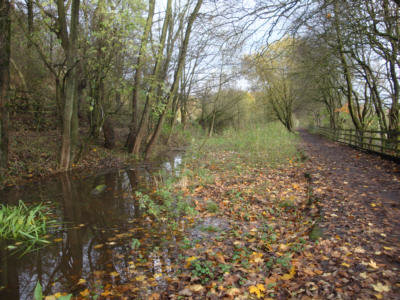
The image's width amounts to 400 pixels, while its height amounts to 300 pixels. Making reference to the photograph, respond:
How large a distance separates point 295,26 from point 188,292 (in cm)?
505

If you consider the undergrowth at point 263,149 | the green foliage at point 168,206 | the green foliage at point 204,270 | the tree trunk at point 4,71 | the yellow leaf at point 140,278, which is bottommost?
the yellow leaf at point 140,278

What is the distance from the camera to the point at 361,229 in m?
4.53

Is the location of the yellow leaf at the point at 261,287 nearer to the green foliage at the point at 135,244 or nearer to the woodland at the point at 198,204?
the woodland at the point at 198,204

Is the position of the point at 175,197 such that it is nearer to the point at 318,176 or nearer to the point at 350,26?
the point at 318,176

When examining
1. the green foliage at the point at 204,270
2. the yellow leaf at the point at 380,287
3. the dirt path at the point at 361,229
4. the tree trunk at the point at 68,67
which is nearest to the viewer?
the yellow leaf at the point at 380,287

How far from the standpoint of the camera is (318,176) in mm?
8359

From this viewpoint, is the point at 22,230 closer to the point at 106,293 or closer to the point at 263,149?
the point at 106,293

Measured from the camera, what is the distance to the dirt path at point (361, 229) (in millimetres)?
3053

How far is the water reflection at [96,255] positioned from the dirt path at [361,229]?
7.67 ft

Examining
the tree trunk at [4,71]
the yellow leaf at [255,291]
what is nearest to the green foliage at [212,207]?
the yellow leaf at [255,291]

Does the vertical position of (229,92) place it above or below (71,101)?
above

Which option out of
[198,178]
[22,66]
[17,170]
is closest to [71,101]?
[17,170]

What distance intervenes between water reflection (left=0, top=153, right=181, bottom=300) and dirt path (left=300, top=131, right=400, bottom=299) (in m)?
2.34

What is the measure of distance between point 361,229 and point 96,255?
4477mm
